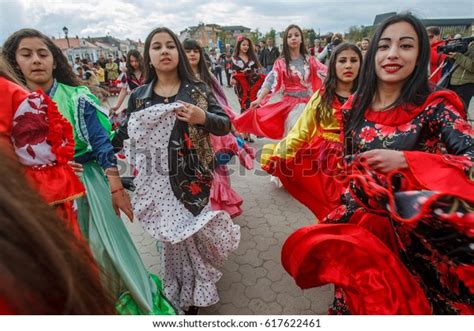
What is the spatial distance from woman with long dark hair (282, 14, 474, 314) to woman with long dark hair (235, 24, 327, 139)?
1.94 meters

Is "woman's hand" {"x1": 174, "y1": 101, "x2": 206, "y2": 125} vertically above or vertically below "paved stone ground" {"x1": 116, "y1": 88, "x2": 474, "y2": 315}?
above

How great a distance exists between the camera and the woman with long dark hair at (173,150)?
1.68 metres

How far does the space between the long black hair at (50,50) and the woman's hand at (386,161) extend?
177 centimetres

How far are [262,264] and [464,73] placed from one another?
13.6 feet

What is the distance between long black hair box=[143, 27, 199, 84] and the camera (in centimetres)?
176

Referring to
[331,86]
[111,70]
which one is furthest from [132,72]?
[111,70]

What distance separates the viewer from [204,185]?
73.5 inches

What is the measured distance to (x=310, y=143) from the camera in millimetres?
2178

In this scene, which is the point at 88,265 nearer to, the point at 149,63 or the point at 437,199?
the point at 437,199

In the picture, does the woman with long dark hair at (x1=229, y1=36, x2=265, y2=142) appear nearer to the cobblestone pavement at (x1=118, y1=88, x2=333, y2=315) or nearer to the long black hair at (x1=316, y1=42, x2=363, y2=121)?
the cobblestone pavement at (x1=118, y1=88, x2=333, y2=315)

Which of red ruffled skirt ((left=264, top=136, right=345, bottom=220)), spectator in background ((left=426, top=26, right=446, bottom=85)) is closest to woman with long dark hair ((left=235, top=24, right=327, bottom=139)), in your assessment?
red ruffled skirt ((left=264, top=136, right=345, bottom=220))

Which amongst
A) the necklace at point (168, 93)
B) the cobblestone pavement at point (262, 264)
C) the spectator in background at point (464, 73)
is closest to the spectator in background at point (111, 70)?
the cobblestone pavement at point (262, 264)

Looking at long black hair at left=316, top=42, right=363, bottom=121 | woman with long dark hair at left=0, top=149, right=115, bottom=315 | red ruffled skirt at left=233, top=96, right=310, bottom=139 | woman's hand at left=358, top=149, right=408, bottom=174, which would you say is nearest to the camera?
woman with long dark hair at left=0, top=149, right=115, bottom=315
